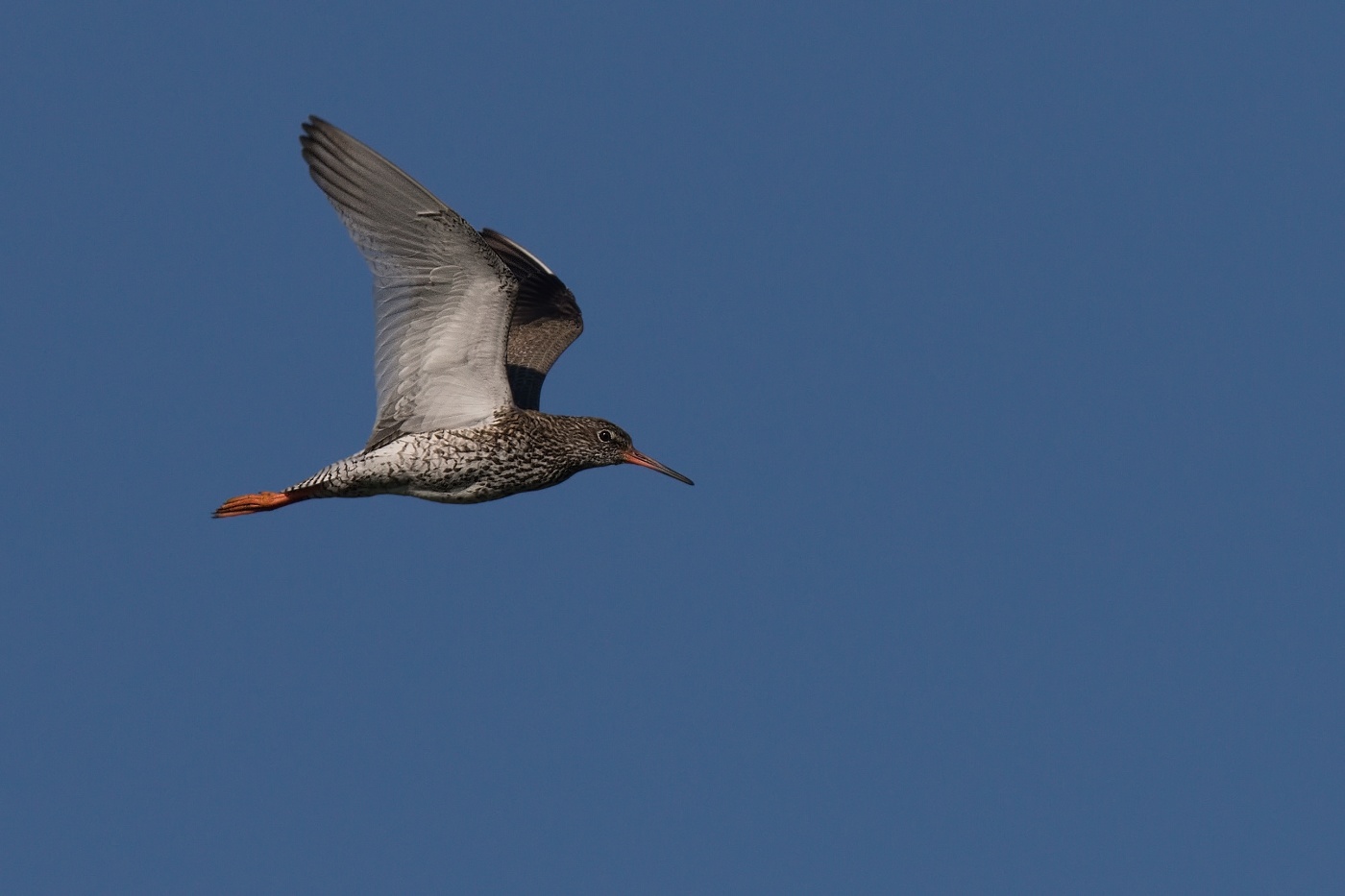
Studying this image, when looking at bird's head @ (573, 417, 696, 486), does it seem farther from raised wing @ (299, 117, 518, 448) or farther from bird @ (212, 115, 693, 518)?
raised wing @ (299, 117, 518, 448)

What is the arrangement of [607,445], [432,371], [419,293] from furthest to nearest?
1. [607,445]
2. [432,371]
3. [419,293]

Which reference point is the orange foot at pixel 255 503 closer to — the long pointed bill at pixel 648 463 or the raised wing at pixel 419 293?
the raised wing at pixel 419 293

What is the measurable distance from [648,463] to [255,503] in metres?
3.33

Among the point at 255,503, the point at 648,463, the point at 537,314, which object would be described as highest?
the point at 537,314

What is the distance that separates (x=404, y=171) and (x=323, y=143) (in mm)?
648

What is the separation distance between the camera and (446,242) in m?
12.5

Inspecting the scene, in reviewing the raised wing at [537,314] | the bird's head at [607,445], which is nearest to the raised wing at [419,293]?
the bird's head at [607,445]

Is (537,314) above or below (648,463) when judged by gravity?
above

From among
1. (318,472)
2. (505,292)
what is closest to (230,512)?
(318,472)

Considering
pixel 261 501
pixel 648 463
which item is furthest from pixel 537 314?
pixel 261 501

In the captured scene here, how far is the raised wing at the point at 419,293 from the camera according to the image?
12.4 m

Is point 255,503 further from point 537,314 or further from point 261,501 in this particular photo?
point 537,314

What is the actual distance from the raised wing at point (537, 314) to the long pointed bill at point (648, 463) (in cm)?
165

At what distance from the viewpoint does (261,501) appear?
538 inches
